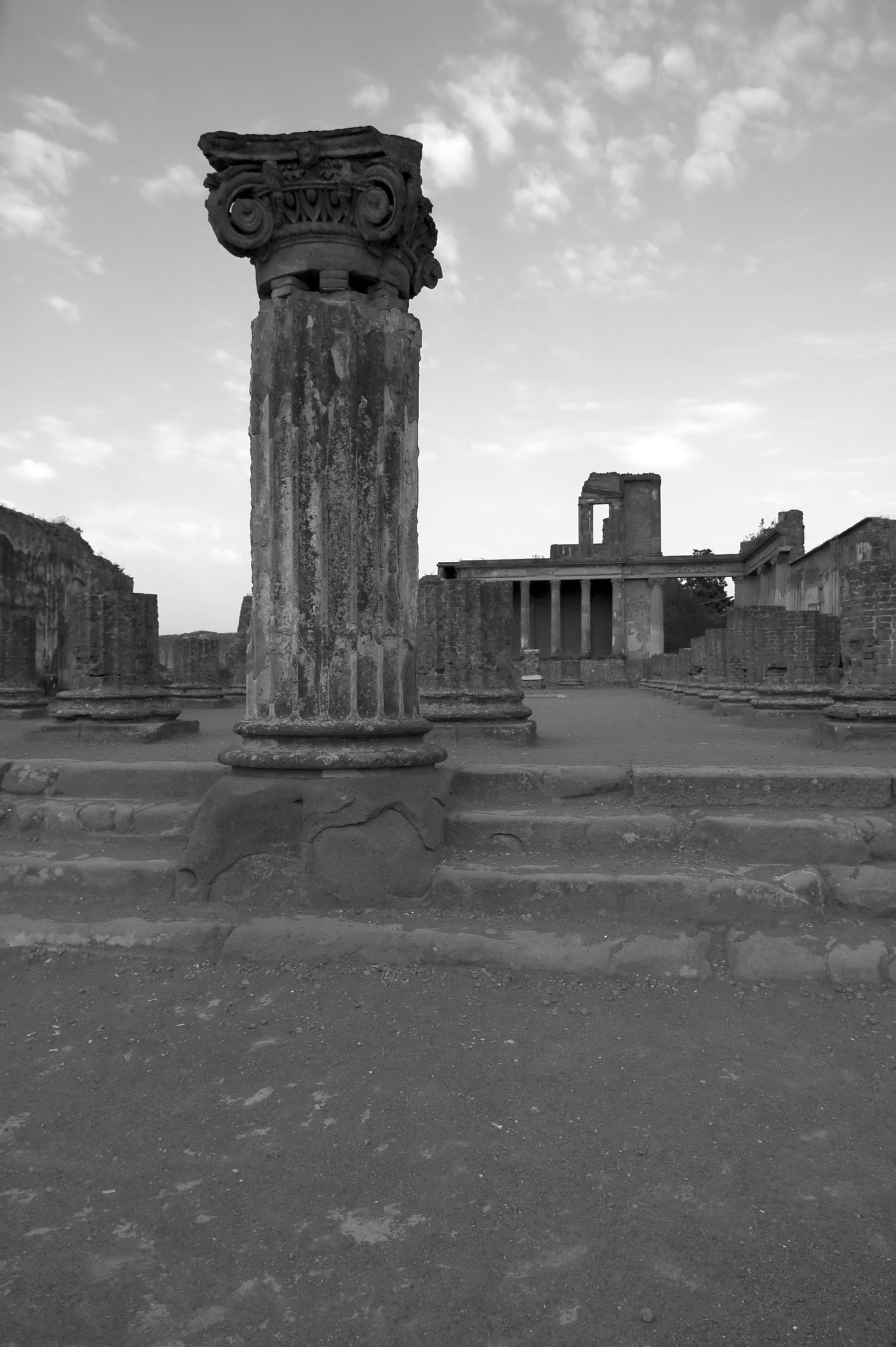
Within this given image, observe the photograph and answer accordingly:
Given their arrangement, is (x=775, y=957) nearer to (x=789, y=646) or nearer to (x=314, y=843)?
(x=314, y=843)

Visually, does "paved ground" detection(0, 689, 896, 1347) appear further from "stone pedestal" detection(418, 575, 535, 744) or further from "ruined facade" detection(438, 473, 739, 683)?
"ruined facade" detection(438, 473, 739, 683)

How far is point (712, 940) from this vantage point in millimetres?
3773

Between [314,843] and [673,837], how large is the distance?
75.2 inches

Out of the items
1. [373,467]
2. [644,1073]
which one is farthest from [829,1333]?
[373,467]

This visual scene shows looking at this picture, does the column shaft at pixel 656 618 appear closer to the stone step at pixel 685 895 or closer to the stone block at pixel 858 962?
the stone step at pixel 685 895

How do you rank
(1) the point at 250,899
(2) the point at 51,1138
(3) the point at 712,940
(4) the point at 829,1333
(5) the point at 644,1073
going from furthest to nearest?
(1) the point at 250,899 → (3) the point at 712,940 → (5) the point at 644,1073 → (2) the point at 51,1138 → (4) the point at 829,1333

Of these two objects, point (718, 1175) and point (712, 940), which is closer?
point (718, 1175)

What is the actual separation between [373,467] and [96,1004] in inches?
115

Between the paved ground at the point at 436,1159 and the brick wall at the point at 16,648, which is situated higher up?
the brick wall at the point at 16,648

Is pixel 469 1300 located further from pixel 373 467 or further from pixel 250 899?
pixel 373 467

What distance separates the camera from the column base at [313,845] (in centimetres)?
419

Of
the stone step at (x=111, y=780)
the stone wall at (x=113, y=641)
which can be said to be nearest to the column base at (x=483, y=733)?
the stone step at (x=111, y=780)

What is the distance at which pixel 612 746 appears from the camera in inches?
318

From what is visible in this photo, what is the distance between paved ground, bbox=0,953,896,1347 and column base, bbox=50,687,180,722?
6.00 meters
